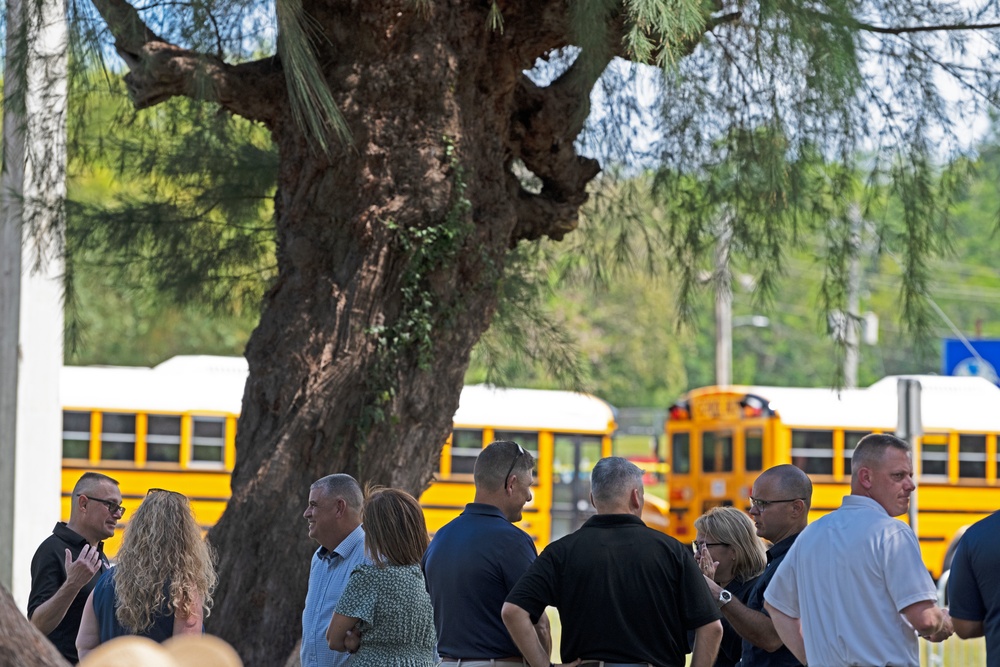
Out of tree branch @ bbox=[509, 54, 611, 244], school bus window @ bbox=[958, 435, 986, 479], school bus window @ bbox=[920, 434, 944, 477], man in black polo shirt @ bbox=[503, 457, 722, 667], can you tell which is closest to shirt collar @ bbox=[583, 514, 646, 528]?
man in black polo shirt @ bbox=[503, 457, 722, 667]

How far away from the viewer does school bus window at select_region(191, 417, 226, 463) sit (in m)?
18.3

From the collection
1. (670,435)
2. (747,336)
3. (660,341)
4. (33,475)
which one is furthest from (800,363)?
(33,475)

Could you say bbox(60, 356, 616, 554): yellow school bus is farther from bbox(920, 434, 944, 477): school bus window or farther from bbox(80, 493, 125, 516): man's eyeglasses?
bbox(80, 493, 125, 516): man's eyeglasses

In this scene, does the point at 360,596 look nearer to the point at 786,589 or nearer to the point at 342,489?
the point at 342,489

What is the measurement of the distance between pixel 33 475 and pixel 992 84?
7380mm

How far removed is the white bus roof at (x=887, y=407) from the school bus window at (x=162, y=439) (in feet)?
A: 30.1

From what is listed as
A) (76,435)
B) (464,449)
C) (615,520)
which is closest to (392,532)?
(615,520)

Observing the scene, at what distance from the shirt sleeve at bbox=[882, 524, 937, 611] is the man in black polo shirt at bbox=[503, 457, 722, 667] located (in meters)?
0.70

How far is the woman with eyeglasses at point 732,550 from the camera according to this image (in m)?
5.02

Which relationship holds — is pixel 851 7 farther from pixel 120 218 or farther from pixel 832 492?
pixel 832 492

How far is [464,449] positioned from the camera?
1942cm

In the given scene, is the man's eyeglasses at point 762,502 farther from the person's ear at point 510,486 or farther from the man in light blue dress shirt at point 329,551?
the man in light blue dress shirt at point 329,551

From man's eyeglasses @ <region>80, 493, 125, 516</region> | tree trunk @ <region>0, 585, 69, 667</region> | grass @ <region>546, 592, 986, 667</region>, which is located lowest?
grass @ <region>546, 592, 986, 667</region>

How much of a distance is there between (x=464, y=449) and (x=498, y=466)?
47.2 ft
